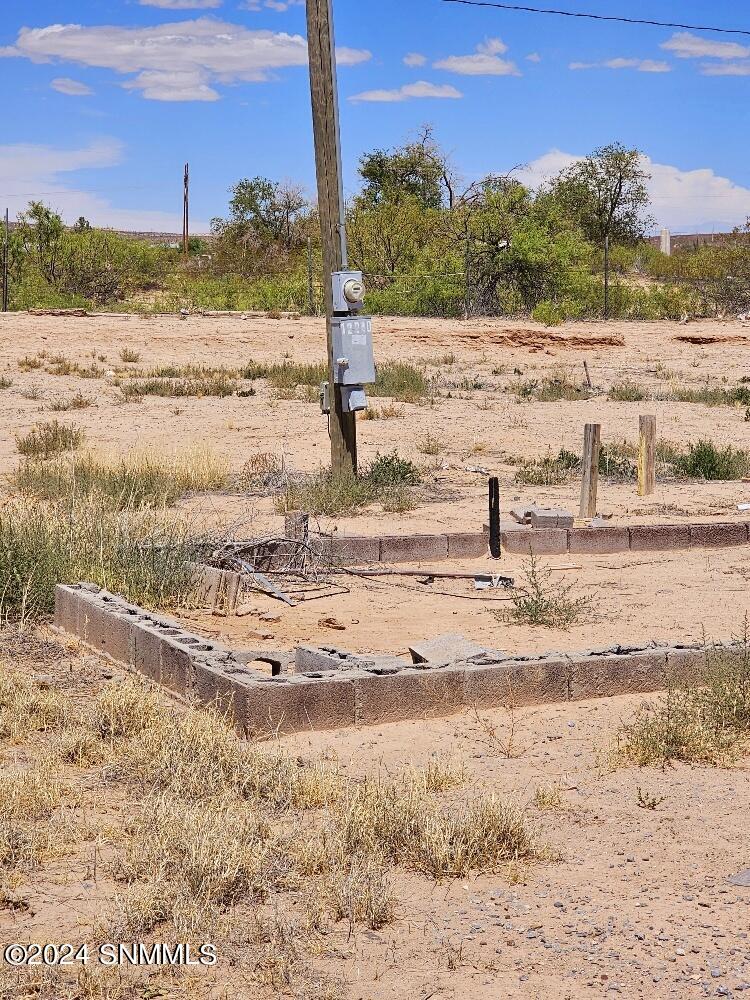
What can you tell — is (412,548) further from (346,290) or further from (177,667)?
(177,667)

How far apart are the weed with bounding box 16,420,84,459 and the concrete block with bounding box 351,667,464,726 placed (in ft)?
30.3

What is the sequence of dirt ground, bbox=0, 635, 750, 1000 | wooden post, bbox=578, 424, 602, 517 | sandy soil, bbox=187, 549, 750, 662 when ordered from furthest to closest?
1. wooden post, bbox=578, 424, 602, 517
2. sandy soil, bbox=187, 549, 750, 662
3. dirt ground, bbox=0, 635, 750, 1000

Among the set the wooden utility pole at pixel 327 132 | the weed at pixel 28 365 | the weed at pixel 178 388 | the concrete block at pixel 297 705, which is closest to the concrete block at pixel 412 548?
the wooden utility pole at pixel 327 132

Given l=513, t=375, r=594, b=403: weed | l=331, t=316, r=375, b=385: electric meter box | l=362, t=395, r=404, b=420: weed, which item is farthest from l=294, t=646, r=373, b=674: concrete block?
l=513, t=375, r=594, b=403: weed

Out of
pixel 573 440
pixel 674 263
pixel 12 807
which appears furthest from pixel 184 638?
pixel 674 263

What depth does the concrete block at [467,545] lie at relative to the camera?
10492mm

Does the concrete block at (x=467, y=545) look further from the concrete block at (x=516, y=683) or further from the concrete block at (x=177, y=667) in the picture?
the concrete block at (x=177, y=667)

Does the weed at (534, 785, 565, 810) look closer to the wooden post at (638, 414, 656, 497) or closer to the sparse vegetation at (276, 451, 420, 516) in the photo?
the sparse vegetation at (276, 451, 420, 516)

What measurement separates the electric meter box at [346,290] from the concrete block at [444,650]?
593 centimetres

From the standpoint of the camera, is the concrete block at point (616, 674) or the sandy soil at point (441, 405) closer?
the concrete block at point (616, 674)

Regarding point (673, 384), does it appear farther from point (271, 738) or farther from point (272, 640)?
point (271, 738)

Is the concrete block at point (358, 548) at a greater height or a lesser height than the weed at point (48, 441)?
lesser

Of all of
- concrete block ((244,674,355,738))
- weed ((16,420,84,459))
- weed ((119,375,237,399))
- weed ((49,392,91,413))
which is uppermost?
weed ((119,375,237,399))

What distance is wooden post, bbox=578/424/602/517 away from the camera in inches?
471
